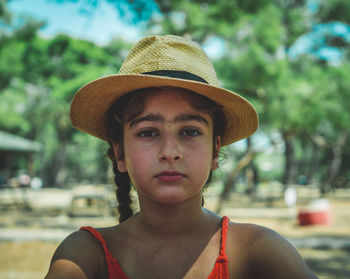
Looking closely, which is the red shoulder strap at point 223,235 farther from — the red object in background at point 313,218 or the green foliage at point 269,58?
the red object in background at point 313,218

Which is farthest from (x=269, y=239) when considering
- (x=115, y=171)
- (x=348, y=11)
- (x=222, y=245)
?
(x=348, y=11)

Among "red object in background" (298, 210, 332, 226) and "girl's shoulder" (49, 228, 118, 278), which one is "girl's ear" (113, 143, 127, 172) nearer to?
"girl's shoulder" (49, 228, 118, 278)

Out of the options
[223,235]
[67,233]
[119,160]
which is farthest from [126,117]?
[67,233]

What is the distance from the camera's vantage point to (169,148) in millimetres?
1390

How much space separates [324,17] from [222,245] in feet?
53.2

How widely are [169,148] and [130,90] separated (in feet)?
1.13

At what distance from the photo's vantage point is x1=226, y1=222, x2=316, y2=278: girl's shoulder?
1.36 m

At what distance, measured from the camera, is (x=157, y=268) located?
1438mm

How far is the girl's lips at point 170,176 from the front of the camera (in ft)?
4.54

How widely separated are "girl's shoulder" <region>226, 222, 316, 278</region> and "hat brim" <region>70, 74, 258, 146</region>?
506 millimetres

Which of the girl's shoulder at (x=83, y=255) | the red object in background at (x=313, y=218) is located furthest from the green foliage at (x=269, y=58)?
the girl's shoulder at (x=83, y=255)

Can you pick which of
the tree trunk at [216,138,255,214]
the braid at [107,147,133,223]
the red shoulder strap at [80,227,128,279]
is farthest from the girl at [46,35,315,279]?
the tree trunk at [216,138,255,214]

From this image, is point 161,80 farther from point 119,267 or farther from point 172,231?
point 119,267

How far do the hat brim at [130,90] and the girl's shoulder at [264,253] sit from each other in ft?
1.66
